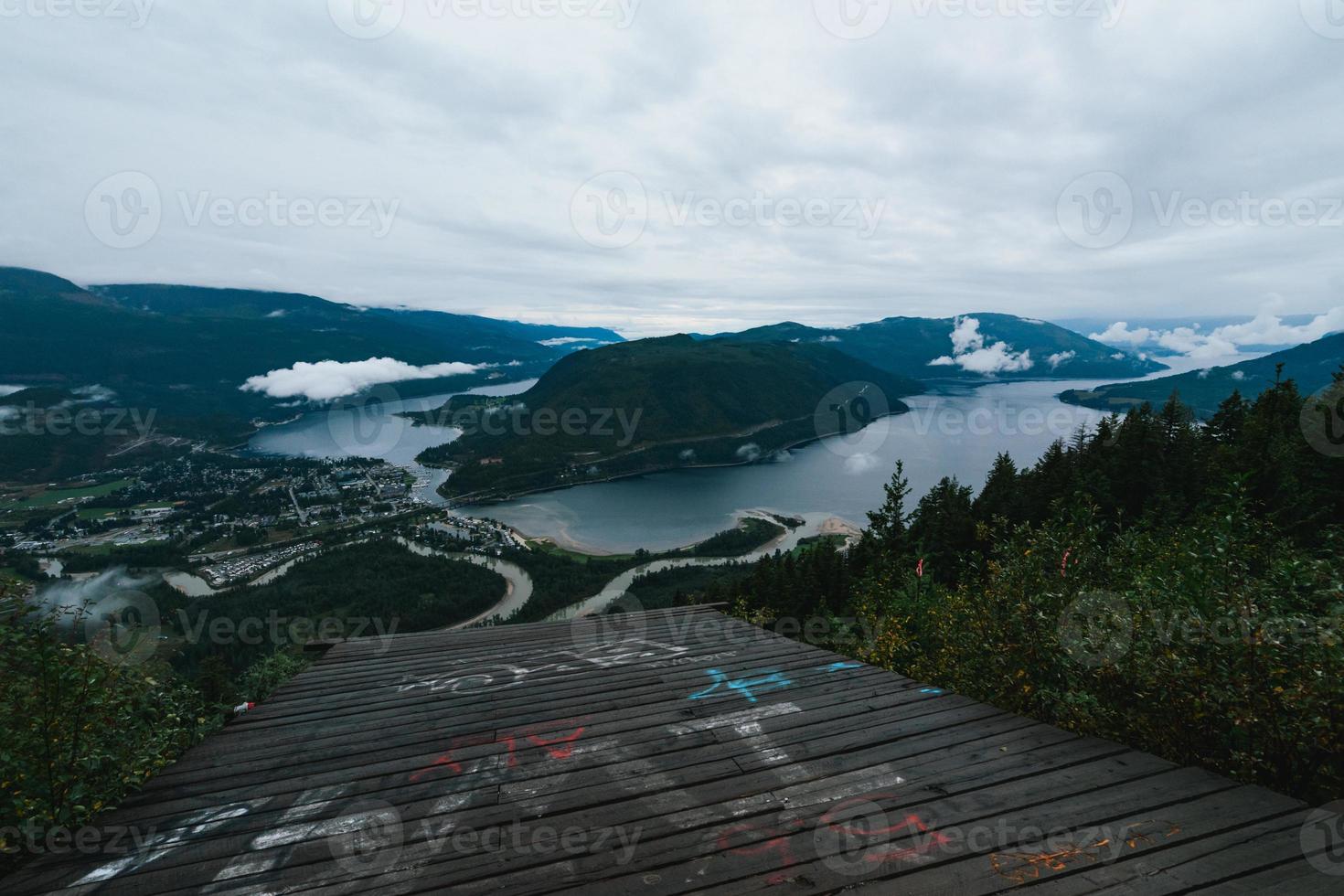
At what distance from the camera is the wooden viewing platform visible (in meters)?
2.83

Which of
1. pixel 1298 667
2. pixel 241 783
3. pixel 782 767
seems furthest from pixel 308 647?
pixel 1298 667

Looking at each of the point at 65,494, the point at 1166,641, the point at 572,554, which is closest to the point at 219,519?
the point at 65,494

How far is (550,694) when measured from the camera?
18.3 feet

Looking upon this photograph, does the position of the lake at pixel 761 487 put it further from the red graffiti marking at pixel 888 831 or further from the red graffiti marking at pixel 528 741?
the red graffiti marking at pixel 888 831

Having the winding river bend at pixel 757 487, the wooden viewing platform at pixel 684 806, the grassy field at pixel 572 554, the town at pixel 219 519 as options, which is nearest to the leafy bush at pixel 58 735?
the wooden viewing platform at pixel 684 806

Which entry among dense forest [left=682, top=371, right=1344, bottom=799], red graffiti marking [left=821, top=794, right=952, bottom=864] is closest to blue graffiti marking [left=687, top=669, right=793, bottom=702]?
red graffiti marking [left=821, top=794, right=952, bottom=864]

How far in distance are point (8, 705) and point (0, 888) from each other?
183cm

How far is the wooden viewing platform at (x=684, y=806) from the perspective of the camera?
2.83 meters

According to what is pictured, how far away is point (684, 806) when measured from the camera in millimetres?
3457

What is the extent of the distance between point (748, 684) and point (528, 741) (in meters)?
2.23

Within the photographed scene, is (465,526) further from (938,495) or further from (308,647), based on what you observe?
(308,647)

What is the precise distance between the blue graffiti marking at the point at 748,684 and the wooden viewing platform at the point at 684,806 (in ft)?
0.18

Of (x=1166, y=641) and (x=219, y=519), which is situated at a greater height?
(x=1166, y=641)

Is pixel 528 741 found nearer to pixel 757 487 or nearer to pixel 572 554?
pixel 572 554
